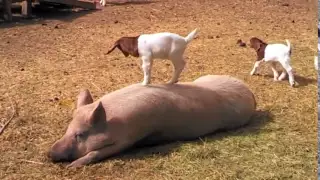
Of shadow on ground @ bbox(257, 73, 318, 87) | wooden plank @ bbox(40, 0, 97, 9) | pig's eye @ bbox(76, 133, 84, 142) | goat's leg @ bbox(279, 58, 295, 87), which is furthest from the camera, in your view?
wooden plank @ bbox(40, 0, 97, 9)

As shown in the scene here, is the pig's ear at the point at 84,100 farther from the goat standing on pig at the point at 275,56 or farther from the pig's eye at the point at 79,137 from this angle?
the goat standing on pig at the point at 275,56

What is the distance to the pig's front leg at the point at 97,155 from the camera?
4.24 m

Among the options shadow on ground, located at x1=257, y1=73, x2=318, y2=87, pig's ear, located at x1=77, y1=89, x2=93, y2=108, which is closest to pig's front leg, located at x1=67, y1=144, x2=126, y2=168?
pig's ear, located at x1=77, y1=89, x2=93, y2=108

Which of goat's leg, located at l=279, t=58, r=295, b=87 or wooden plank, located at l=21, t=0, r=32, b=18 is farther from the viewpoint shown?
wooden plank, located at l=21, t=0, r=32, b=18

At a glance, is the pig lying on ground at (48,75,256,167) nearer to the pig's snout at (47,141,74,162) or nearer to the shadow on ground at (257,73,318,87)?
the pig's snout at (47,141,74,162)

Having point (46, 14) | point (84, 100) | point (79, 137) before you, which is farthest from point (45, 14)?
point (79, 137)

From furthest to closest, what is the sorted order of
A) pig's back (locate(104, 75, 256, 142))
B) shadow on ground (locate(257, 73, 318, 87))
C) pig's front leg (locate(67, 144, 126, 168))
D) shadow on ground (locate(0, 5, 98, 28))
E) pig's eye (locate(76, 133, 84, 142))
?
shadow on ground (locate(0, 5, 98, 28))
shadow on ground (locate(257, 73, 318, 87))
pig's back (locate(104, 75, 256, 142))
pig's eye (locate(76, 133, 84, 142))
pig's front leg (locate(67, 144, 126, 168))

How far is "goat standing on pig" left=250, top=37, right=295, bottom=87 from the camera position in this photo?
21.2ft

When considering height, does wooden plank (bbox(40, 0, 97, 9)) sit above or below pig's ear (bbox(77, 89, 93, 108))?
below

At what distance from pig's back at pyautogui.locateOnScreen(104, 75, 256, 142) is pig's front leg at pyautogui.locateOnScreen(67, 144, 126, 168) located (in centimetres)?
19

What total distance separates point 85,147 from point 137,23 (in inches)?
264

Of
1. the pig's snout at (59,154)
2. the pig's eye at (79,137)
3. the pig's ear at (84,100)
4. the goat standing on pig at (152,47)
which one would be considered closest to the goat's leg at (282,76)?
the goat standing on pig at (152,47)

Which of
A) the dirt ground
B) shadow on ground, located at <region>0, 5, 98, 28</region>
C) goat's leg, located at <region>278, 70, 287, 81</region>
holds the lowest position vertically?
shadow on ground, located at <region>0, 5, 98, 28</region>

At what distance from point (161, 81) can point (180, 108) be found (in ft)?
6.59
